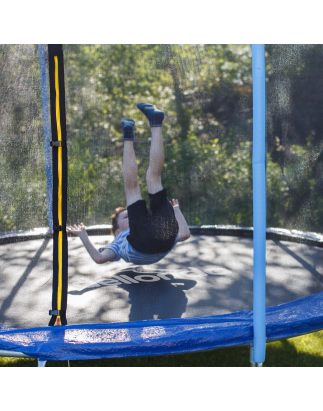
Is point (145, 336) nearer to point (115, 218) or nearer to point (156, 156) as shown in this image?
point (115, 218)

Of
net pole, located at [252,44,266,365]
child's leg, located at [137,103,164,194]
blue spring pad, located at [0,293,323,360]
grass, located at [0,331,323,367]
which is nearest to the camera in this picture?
net pole, located at [252,44,266,365]

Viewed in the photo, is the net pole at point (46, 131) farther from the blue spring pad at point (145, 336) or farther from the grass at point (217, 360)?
the grass at point (217, 360)

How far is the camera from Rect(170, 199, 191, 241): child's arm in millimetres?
1666

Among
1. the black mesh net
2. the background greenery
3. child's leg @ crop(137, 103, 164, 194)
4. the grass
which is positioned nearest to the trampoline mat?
the black mesh net

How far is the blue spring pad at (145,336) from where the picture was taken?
1509mm

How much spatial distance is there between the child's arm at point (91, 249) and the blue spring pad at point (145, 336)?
0.96ft

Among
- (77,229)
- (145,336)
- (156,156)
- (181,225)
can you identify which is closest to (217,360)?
(145,336)

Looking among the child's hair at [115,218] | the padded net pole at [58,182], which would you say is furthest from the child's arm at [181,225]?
the padded net pole at [58,182]

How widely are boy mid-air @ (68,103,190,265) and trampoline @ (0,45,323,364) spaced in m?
0.04

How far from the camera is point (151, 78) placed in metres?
1.61

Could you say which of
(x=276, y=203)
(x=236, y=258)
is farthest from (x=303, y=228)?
(x=236, y=258)

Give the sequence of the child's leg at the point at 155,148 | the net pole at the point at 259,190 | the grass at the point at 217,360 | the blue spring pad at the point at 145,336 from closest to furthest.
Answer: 1. the net pole at the point at 259,190
2. the blue spring pad at the point at 145,336
3. the child's leg at the point at 155,148
4. the grass at the point at 217,360

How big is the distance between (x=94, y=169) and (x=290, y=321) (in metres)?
1.11

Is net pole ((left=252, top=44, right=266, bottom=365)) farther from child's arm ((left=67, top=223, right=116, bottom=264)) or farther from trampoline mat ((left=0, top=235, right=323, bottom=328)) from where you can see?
child's arm ((left=67, top=223, right=116, bottom=264))
